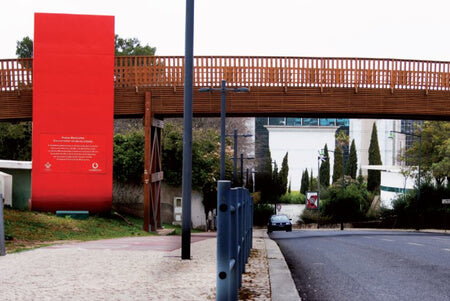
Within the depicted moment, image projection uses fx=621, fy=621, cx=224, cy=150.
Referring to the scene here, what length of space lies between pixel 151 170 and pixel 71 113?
4.53 m

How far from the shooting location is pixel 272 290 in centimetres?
796

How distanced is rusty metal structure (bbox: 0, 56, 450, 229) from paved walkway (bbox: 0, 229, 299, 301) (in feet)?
47.1

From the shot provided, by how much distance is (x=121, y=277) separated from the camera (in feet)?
29.2

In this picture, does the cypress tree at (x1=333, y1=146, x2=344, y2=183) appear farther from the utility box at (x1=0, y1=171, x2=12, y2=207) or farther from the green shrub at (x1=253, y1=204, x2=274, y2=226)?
the utility box at (x1=0, y1=171, x2=12, y2=207)

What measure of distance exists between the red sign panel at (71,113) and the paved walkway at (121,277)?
1247cm

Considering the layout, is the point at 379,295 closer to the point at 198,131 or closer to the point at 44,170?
the point at 44,170

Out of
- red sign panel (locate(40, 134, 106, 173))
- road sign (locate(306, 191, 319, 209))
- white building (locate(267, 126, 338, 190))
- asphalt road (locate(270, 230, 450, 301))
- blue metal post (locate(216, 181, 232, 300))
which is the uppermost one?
white building (locate(267, 126, 338, 190))

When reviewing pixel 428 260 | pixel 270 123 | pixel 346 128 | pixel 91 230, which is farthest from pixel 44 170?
pixel 346 128

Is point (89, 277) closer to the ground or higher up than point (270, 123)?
closer to the ground

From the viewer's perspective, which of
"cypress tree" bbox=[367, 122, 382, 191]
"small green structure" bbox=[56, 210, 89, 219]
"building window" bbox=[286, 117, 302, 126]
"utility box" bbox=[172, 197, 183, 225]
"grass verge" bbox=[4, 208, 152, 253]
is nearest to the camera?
"grass verge" bbox=[4, 208, 152, 253]

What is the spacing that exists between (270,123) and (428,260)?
82.9 m

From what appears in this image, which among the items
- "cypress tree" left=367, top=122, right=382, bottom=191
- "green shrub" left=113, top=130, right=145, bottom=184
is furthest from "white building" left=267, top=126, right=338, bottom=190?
"green shrub" left=113, top=130, right=145, bottom=184

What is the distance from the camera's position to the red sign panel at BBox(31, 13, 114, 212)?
24.8m

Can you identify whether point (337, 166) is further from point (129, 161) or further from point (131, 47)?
point (129, 161)
